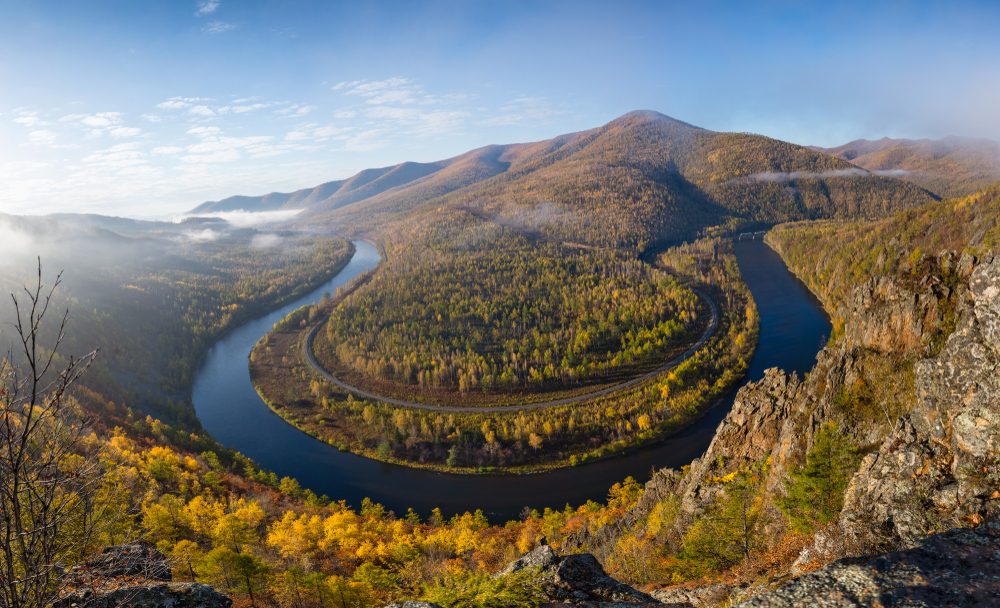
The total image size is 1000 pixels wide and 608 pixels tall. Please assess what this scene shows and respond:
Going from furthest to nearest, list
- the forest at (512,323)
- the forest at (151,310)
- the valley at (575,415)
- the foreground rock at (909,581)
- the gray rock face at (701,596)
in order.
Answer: the forest at (151,310) → the forest at (512,323) → the valley at (575,415) → the gray rock face at (701,596) → the foreground rock at (909,581)

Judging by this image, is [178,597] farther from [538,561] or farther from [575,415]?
[575,415]

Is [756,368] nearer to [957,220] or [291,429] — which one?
[957,220]

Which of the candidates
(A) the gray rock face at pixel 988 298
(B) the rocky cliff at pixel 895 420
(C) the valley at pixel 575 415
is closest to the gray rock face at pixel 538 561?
(C) the valley at pixel 575 415

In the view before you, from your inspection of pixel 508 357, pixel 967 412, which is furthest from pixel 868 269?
pixel 967 412

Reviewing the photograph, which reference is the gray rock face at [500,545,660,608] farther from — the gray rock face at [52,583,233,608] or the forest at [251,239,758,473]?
the forest at [251,239,758,473]

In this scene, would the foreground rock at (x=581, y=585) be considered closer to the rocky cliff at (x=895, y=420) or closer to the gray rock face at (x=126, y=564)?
→ the rocky cliff at (x=895, y=420)

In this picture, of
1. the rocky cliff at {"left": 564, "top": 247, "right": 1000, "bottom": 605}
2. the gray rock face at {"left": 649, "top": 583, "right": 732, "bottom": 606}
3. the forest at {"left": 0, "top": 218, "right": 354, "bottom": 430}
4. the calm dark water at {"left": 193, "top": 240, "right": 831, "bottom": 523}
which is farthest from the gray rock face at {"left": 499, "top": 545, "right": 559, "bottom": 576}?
the forest at {"left": 0, "top": 218, "right": 354, "bottom": 430}
